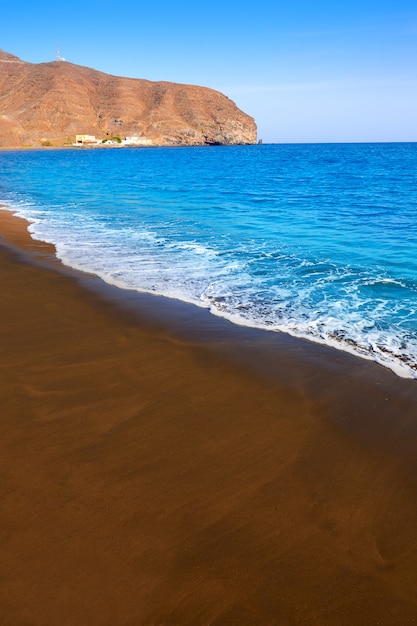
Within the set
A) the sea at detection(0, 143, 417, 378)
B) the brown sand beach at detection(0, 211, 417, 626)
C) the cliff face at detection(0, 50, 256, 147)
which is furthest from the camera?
the cliff face at detection(0, 50, 256, 147)

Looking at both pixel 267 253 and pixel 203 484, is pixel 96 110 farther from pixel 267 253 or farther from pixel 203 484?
pixel 203 484

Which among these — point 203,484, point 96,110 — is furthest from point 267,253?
point 96,110

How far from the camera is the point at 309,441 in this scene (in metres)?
4.36

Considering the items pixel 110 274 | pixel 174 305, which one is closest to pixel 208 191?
pixel 110 274

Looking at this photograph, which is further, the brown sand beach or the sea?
the sea

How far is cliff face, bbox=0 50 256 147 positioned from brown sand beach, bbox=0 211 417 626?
142759 mm

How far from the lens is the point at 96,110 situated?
575 feet

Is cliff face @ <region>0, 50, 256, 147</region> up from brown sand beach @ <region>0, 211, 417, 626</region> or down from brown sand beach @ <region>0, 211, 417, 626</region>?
up

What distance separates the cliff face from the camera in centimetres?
14862

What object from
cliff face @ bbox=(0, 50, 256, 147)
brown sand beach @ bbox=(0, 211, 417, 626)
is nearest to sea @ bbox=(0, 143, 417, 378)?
brown sand beach @ bbox=(0, 211, 417, 626)

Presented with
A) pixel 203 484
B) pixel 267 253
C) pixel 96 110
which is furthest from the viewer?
pixel 96 110

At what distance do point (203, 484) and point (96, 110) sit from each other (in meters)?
193

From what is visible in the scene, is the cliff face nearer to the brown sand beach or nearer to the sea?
the sea

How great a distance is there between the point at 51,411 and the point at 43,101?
173913 millimetres
